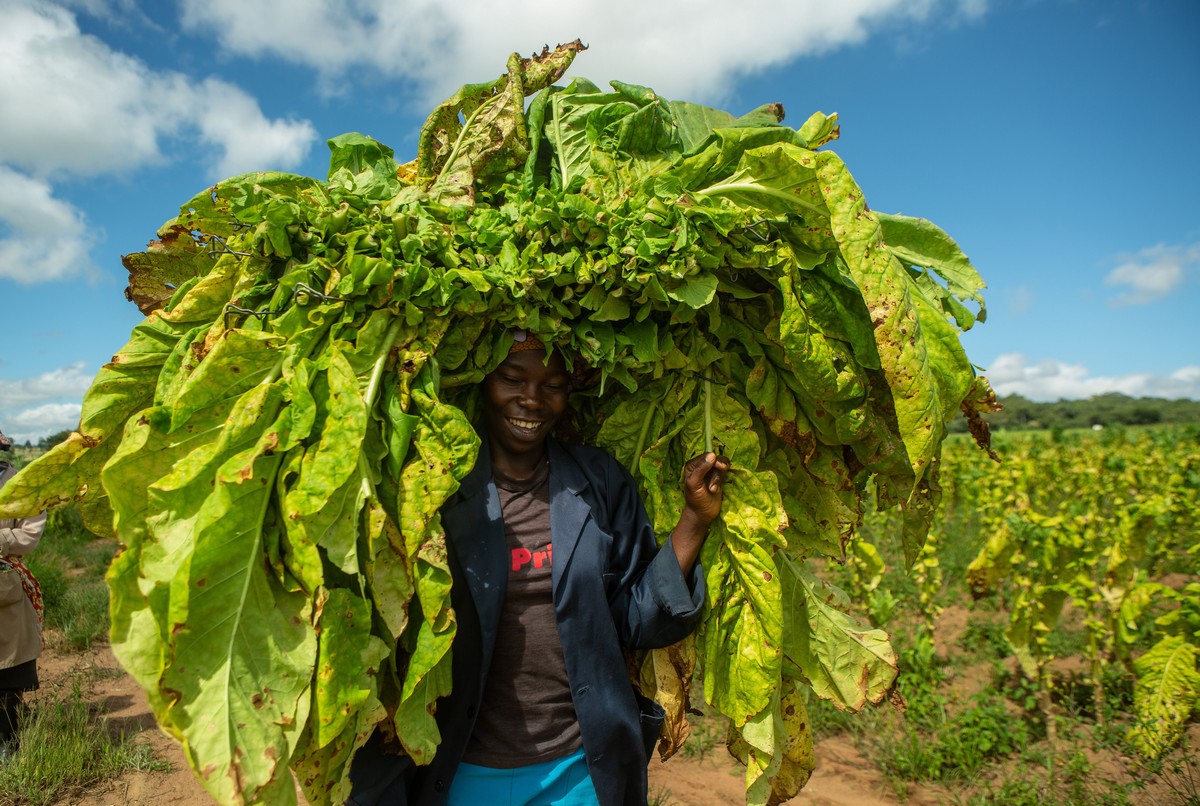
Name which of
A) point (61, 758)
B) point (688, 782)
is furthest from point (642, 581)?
point (61, 758)

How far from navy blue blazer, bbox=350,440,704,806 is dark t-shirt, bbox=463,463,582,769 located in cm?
6

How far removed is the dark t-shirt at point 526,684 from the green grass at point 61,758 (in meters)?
3.78

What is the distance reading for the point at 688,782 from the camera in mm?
4672

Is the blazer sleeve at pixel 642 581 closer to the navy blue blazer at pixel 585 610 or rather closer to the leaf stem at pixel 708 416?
the navy blue blazer at pixel 585 610

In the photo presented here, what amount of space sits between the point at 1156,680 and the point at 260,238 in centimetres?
531

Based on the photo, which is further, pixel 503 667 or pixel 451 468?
pixel 503 667

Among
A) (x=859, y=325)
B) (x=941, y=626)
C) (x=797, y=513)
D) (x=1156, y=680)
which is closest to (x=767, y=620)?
(x=797, y=513)

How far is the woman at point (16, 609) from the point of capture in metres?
4.02

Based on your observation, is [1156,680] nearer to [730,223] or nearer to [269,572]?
[730,223]

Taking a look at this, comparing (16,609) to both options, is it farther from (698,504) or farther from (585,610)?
(698,504)

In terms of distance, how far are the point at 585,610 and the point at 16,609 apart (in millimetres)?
3860

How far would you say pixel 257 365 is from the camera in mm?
1760

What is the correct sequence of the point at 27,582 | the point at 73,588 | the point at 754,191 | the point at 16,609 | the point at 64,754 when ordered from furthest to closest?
the point at 73,588 → the point at 64,754 → the point at 27,582 → the point at 16,609 → the point at 754,191

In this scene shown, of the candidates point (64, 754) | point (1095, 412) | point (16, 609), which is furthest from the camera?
point (1095, 412)
